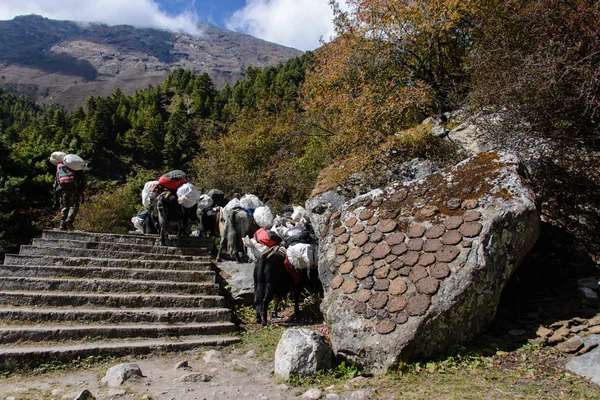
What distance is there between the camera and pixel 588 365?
3.35 meters

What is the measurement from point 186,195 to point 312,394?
5.37 m

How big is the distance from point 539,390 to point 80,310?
570cm

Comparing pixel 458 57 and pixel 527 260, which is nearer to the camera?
pixel 527 260

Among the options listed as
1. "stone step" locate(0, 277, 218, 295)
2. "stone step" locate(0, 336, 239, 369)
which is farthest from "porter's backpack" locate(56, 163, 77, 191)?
"stone step" locate(0, 336, 239, 369)

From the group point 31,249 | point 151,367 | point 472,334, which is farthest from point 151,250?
point 472,334

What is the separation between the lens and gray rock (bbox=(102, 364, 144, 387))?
3.94 metres

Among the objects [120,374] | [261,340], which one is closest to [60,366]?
[120,374]

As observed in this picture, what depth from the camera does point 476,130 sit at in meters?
7.51

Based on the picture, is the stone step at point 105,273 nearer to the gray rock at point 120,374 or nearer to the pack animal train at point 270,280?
the pack animal train at point 270,280

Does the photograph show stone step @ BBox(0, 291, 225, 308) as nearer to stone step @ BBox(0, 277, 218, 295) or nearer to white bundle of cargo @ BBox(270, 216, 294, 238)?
stone step @ BBox(0, 277, 218, 295)

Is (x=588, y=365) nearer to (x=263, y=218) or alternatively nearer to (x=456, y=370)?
(x=456, y=370)

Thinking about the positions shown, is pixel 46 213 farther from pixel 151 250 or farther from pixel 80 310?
pixel 80 310

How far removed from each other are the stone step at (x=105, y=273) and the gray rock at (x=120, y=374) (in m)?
2.75

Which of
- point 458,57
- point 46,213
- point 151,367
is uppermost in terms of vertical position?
point 458,57
